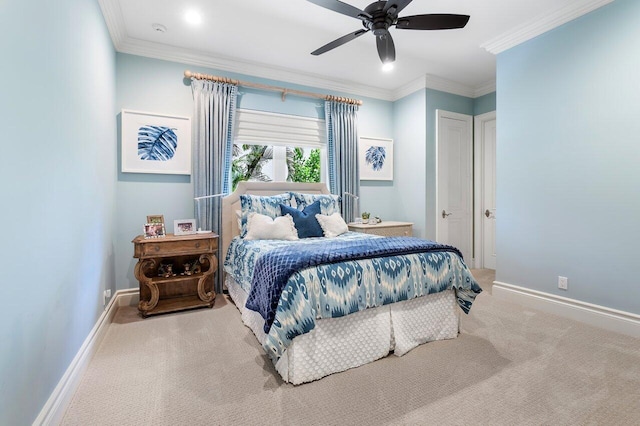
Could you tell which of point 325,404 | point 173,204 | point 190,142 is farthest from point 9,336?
point 190,142

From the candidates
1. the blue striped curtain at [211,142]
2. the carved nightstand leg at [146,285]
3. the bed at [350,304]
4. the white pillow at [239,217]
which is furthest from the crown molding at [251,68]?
the bed at [350,304]

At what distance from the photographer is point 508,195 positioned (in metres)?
3.38

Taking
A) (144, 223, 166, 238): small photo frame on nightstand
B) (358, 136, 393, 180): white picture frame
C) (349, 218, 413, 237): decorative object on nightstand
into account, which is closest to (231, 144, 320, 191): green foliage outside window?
(358, 136, 393, 180): white picture frame

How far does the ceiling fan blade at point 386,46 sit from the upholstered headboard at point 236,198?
1.93 m

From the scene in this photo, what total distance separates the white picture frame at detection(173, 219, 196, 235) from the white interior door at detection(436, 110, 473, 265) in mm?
3306

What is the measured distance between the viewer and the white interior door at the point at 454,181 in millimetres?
4539

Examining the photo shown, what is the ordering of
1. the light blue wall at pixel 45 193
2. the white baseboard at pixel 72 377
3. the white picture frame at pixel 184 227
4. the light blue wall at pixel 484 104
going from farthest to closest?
the light blue wall at pixel 484 104
the white picture frame at pixel 184 227
the white baseboard at pixel 72 377
the light blue wall at pixel 45 193

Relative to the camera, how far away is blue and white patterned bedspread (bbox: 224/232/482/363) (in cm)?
178

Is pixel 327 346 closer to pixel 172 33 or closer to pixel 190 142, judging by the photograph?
pixel 190 142

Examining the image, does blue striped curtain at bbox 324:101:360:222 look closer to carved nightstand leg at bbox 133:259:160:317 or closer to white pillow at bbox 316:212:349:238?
white pillow at bbox 316:212:349:238

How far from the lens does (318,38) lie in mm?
3301

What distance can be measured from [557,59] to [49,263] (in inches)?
164

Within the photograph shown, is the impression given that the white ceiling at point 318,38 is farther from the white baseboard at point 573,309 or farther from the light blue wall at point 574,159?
the white baseboard at point 573,309

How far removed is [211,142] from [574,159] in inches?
144
